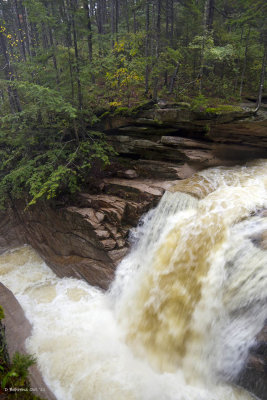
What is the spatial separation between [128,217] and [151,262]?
79.7 inches

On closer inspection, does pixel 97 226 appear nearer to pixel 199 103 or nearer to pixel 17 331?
pixel 17 331

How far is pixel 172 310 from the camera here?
20.6 feet

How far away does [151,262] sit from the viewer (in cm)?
752

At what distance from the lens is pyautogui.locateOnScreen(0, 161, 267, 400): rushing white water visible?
532 cm

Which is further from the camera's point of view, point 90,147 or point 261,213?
point 90,147

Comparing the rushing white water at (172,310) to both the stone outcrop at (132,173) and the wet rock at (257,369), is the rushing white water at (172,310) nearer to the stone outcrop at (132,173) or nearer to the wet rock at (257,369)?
the wet rock at (257,369)

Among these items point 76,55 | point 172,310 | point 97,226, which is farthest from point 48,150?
point 172,310

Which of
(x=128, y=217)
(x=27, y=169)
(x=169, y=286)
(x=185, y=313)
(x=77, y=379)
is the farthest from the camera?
(x=27, y=169)

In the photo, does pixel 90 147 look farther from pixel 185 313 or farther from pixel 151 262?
pixel 185 313

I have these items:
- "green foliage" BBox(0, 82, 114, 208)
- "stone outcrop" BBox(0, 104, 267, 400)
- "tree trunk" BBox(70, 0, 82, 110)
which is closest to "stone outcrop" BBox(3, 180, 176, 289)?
"stone outcrop" BBox(0, 104, 267, 400)

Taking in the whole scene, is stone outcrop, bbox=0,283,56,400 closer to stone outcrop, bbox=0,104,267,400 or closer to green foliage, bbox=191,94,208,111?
stone outcrop, bbox=0,104,267,400

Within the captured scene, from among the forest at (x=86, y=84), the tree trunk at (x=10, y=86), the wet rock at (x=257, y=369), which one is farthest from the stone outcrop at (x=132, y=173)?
the tree trunk at (x=10, y=86)

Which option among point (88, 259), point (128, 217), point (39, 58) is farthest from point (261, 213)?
point (39, 58)

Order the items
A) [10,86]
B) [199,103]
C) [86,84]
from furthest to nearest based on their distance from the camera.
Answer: [10,86]
[86,84]
[199,103]
